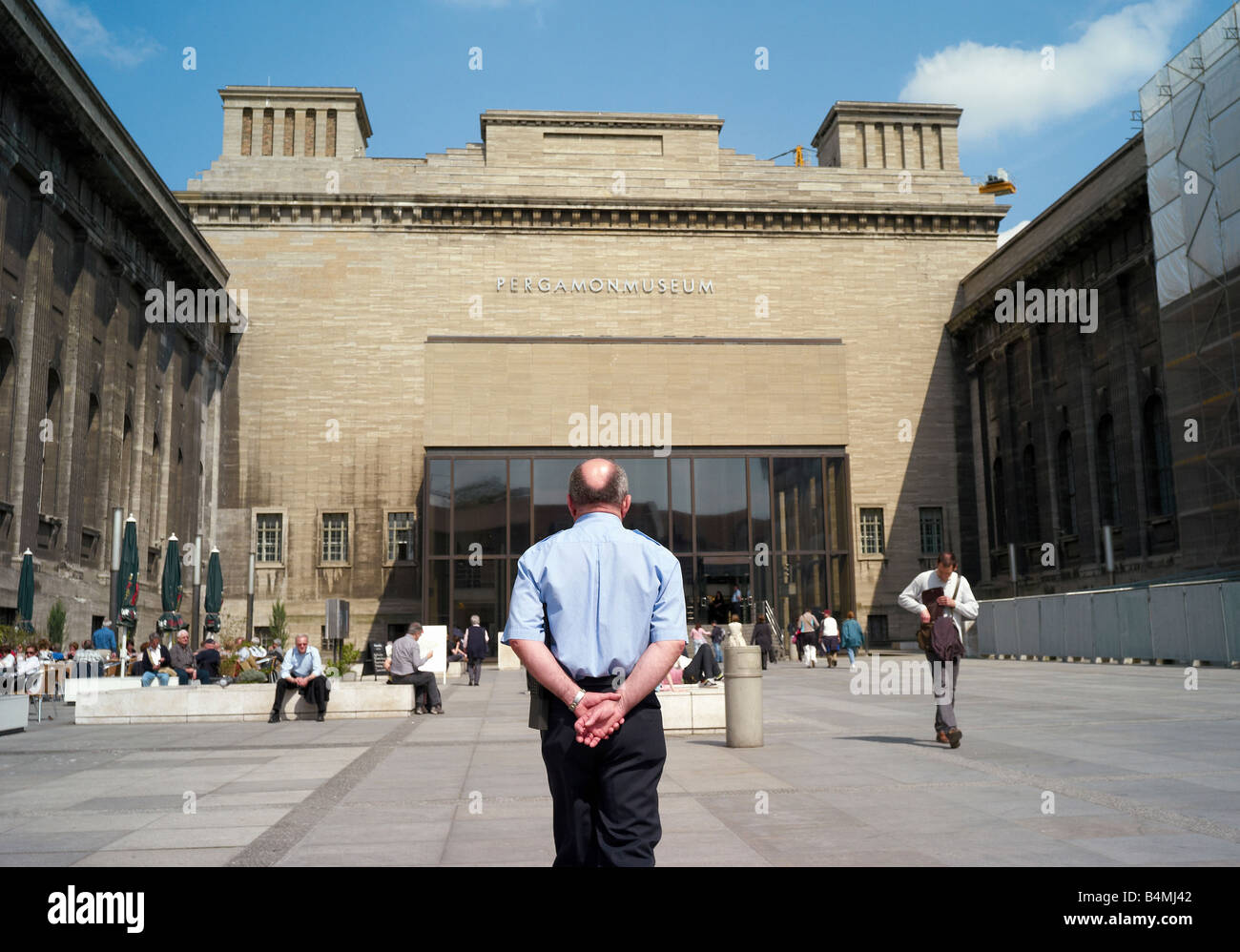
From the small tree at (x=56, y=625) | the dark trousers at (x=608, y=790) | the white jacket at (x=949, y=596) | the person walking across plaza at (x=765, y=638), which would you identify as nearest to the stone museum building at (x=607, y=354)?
the small tree at (x=56, y=625)

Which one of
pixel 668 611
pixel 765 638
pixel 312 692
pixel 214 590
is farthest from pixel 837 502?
pixel 668 611

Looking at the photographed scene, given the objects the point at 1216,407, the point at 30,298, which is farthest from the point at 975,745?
the point at 30,298

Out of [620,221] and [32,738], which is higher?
[620,221]

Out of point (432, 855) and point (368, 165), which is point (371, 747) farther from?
point (368, 165)

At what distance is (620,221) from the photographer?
51625 mm

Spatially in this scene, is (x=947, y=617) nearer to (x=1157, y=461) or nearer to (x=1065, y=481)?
(x=1157, y=461)

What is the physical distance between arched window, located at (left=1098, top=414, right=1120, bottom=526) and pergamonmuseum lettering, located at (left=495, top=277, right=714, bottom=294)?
743 inches

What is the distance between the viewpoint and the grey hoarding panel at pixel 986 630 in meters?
37.1

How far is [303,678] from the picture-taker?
17.3m

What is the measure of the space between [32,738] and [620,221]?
40.6 metres

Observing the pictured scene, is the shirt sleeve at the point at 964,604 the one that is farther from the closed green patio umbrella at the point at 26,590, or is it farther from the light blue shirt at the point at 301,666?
the closed green patio umbrella at the point at 26,590

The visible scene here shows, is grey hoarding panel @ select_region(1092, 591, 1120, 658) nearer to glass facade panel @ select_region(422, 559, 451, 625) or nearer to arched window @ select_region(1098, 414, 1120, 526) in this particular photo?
arched window @ select_region(1098, 414, 1120, 526)

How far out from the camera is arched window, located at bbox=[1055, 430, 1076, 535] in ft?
142

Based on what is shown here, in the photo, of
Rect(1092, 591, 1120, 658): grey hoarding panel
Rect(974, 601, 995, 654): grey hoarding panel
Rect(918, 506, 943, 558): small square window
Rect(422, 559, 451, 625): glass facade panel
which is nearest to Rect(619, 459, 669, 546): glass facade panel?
Rect(422, 559, 451, 625): glass facade panel
